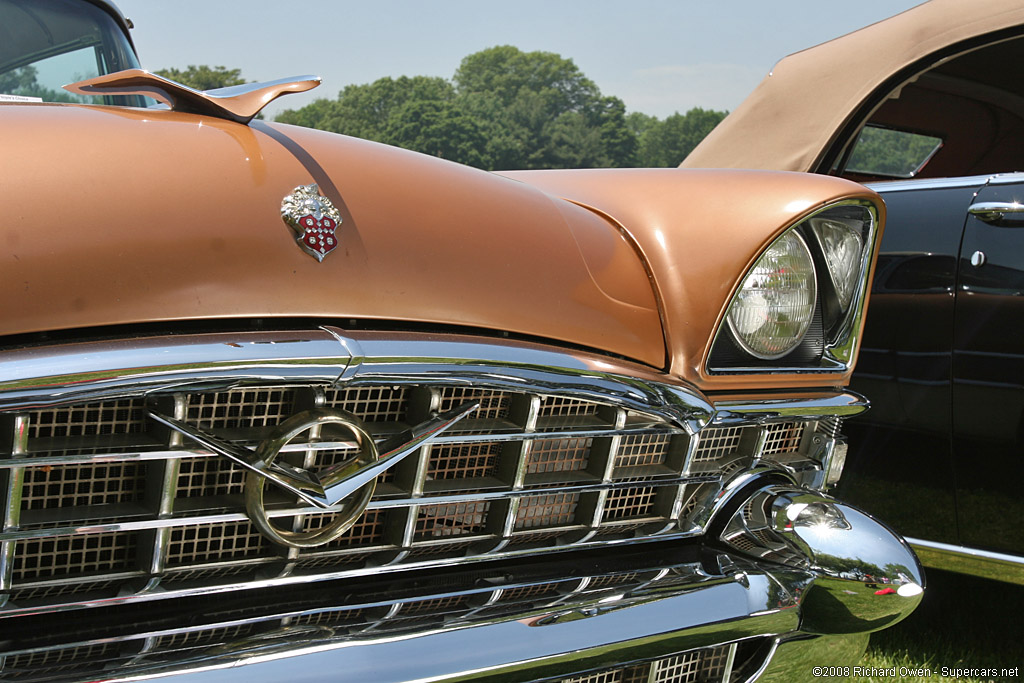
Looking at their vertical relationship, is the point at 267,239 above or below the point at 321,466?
above

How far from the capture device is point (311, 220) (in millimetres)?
1055

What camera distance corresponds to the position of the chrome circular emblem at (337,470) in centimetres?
102

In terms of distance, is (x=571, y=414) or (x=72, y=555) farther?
(x=571, y=414)

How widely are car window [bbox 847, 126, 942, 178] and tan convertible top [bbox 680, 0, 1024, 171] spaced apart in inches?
6.7

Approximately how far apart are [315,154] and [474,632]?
2.09 feet

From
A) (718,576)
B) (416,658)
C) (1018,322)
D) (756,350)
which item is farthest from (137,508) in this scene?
(1018,322)

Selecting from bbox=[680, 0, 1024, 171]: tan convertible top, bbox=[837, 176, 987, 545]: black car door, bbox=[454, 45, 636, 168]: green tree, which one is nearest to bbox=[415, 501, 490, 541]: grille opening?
bbox=[837, 176, 987, 545]: black car door

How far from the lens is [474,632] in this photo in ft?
3.62

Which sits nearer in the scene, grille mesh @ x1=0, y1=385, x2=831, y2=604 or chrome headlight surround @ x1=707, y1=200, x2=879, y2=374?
grille mesh @ x1=0, y1=385, x2=831, y2=604

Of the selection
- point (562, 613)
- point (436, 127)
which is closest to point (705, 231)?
point (562, 613)

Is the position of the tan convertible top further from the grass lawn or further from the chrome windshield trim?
the grass lawn

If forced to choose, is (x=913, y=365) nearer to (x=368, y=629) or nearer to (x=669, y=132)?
(x=368, y=629)

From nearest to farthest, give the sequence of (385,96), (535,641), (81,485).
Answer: (81,485) → (535,641) → (385,96)

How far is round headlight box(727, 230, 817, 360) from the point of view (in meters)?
1.41
